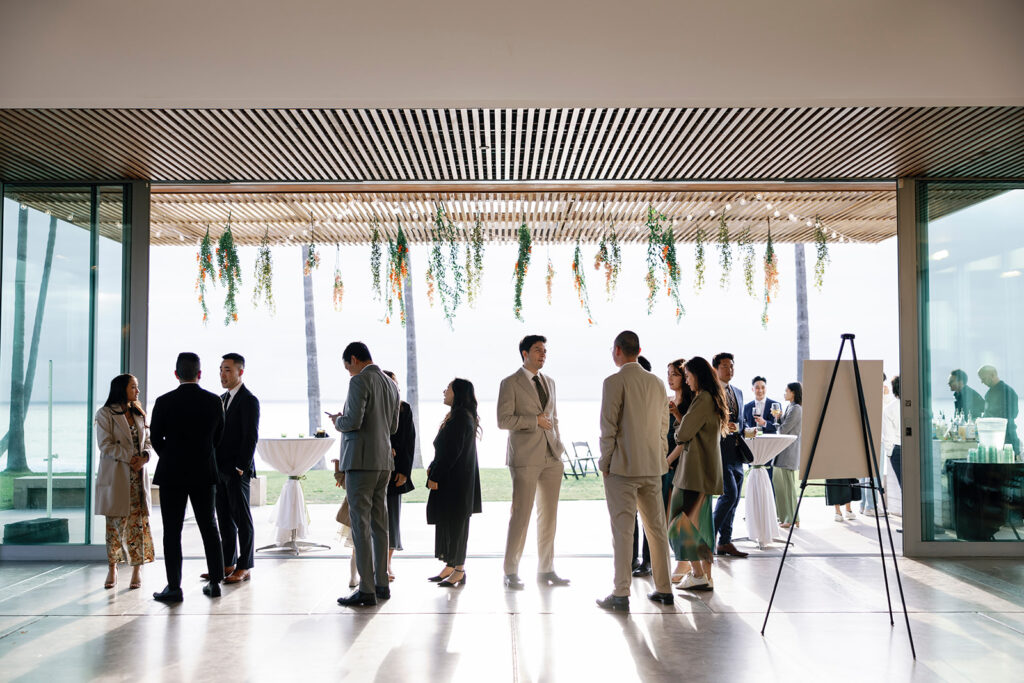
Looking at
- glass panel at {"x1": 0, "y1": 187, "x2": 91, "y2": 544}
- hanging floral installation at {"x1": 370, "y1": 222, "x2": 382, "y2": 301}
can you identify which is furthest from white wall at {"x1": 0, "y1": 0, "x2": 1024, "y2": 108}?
hanging floral installation at {"x1": 370, "y1": 222, "x2": 382, "y2": 301}

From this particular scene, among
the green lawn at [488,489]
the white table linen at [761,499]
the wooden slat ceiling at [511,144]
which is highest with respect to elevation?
the wooden slat ceiling at [511,144]

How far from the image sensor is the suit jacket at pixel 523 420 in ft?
21.2

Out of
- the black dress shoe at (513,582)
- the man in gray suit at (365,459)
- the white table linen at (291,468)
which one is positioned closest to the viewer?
the man in gray suit at (365,459)

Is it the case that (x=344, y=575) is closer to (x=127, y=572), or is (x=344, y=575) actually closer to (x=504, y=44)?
(x=127, y=572)

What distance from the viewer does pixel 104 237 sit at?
7781 mm

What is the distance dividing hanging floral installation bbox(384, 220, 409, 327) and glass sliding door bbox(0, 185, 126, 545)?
9.46 feet

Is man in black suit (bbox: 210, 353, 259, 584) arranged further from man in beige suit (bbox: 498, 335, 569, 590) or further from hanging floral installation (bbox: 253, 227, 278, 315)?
hanging floral installation (bbox: 253, 227, 278, 315)

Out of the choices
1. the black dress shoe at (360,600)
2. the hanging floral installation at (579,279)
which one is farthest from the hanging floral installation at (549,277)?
the black dress shoe at (360,600)

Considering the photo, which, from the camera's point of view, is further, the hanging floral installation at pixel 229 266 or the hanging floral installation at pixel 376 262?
the hanging floral installation at pixel 376 262

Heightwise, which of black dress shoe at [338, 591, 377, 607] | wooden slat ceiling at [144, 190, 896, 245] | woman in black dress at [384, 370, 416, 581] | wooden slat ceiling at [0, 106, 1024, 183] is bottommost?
black dress shoe at [338, 591, 377, 607]

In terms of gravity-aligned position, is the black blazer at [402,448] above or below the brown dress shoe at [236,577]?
above

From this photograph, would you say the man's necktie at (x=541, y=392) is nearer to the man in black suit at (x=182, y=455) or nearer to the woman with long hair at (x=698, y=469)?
the woman with long hair at (x=698, y=469)

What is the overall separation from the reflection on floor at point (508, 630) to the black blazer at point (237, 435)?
98cm

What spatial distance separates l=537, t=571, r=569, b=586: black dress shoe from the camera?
661 centimetres
